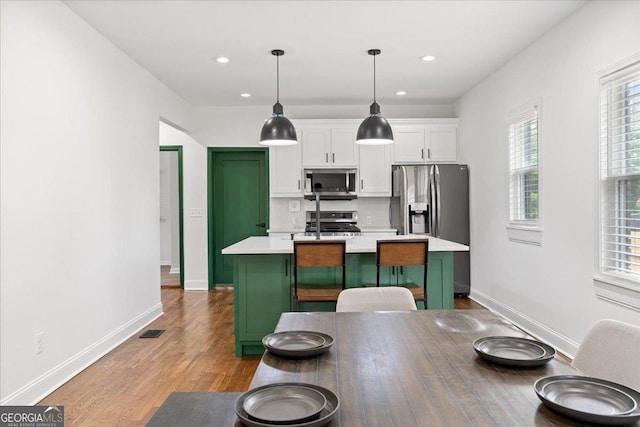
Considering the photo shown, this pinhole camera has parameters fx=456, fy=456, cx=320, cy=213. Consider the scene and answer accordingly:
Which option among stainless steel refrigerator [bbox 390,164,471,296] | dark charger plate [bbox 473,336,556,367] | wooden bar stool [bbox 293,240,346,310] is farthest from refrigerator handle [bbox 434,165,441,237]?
dark charger plate [bbox 473,336,556,367]

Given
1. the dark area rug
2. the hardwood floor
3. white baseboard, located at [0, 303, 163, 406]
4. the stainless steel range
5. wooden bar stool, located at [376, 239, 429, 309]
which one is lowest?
the hardwood floor

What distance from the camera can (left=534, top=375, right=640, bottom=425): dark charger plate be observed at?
0.98 meters

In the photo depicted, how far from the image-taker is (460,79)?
5.40 meters

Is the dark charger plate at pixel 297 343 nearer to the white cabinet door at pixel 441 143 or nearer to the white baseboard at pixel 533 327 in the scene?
the white baseboard at pixel 533 327

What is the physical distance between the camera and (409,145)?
6.35m

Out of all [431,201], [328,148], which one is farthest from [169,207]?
[431,201]

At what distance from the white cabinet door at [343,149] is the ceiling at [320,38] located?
75 cm

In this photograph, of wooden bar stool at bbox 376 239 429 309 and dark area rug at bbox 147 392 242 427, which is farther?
wooden bar stool at bbox 376 239 429 309

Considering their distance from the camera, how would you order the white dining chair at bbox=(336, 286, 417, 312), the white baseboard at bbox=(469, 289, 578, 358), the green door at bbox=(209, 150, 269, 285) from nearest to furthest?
the white dining chair at bbox=(336, 286, 417, 312), the white baseboard at bbox=(469, 289, 578, 358), the green door at bbox=(209, 150, 269, 285)

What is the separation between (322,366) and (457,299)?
483cm

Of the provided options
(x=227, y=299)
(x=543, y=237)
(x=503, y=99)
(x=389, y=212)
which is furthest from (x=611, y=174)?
(x=227, y=299)

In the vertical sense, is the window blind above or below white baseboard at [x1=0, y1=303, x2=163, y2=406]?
above

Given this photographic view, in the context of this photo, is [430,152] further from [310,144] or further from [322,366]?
[322,366]

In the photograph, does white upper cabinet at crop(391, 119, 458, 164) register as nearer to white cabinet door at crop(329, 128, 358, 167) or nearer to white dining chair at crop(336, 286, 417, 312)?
white cabinet door at crop(329, 128, 358, 167)
